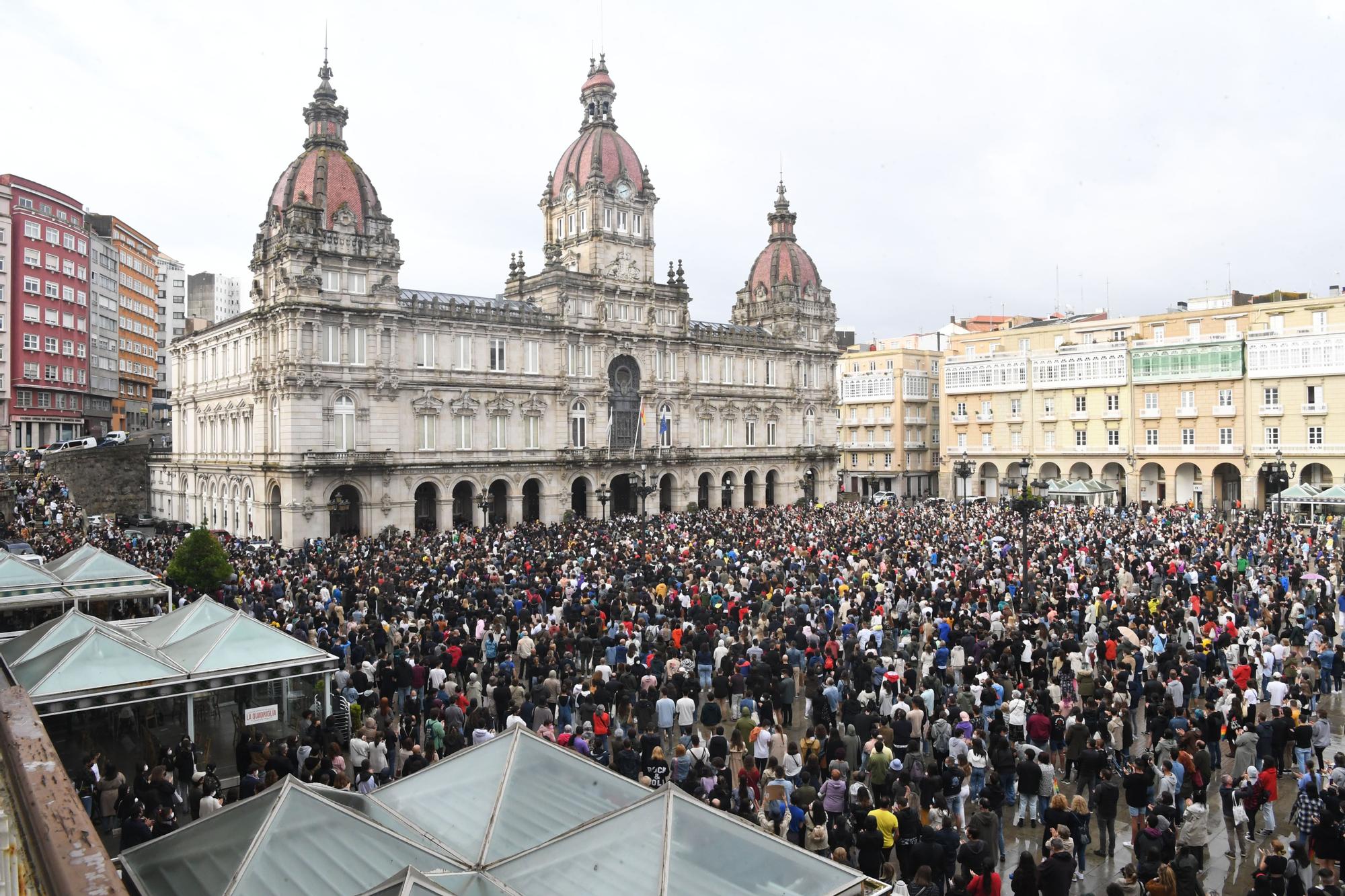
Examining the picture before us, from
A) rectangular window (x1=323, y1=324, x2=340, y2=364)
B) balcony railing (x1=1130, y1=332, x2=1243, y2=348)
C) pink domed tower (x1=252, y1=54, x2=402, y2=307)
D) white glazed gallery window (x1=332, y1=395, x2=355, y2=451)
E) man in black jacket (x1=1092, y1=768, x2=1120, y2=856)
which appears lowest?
man in black jacket (x1=1092, y1=768, x2=1120, y2=856)

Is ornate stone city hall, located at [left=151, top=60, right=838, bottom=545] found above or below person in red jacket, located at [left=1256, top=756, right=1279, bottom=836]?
above

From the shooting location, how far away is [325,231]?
40.9 metres

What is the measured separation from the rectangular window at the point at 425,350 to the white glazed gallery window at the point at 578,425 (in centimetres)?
864

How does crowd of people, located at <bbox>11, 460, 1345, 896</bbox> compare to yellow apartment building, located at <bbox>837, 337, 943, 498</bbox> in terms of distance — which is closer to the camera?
crowd of people, located at <bbox>11, 460, 1345, 896</bbox>

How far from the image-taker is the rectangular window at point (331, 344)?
134 feet

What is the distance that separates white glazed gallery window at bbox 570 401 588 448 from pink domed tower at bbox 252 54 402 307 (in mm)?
11823

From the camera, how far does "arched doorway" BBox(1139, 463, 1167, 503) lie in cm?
5819

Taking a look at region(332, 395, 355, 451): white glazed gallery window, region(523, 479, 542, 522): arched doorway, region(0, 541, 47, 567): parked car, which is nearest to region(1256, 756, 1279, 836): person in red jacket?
region(0, 541, 47, 567): parked car

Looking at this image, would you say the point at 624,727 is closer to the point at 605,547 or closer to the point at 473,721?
the point at 473,721

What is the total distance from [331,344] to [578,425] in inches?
567

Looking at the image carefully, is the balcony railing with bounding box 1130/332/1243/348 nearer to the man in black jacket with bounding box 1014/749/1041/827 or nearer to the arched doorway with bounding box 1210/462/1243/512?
the arched doorway with bounding box 1210/462/1243/512

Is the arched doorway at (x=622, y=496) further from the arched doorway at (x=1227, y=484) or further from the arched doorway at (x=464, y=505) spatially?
the arched doorway at (x=1227, y=484)

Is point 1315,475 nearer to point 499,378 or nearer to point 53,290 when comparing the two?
point 499,378

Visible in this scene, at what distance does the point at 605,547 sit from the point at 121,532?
25326 millimetres
